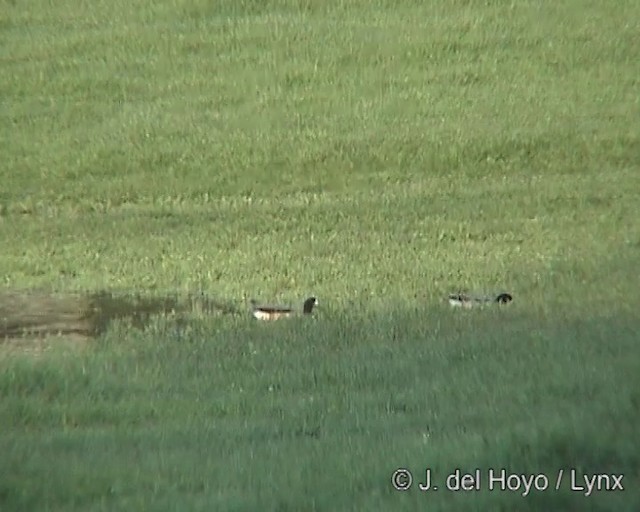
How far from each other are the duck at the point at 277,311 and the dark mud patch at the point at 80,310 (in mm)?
225

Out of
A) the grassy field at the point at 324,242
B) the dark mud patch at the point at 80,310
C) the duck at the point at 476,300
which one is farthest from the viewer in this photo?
the dark mud patch at the point at 80,310

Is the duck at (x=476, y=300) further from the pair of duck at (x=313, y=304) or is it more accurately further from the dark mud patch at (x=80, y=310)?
the dark mud patch at (x=80, y=310)

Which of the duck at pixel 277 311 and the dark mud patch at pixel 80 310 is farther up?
the dark mud patch at pixel 80 310

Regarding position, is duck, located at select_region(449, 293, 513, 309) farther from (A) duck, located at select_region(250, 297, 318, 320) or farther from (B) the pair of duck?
(A) duck, located at select_region(250, 297, 318, 320)

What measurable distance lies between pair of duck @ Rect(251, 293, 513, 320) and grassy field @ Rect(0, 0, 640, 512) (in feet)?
0.52

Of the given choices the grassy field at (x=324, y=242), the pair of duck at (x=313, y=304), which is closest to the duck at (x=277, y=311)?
the pair of duck at (x=313, y=304)

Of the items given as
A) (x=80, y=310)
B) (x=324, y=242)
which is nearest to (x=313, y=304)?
(x=80, y=310)

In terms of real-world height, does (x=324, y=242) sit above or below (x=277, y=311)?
above

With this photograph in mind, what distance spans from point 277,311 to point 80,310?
1.71m

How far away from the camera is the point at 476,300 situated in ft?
30.6

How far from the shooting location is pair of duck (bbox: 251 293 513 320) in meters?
9.18

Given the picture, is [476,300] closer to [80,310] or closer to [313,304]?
[313,304]

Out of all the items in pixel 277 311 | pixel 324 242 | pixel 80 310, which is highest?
pixel 324 242

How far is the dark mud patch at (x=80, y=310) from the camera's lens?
9633mm
